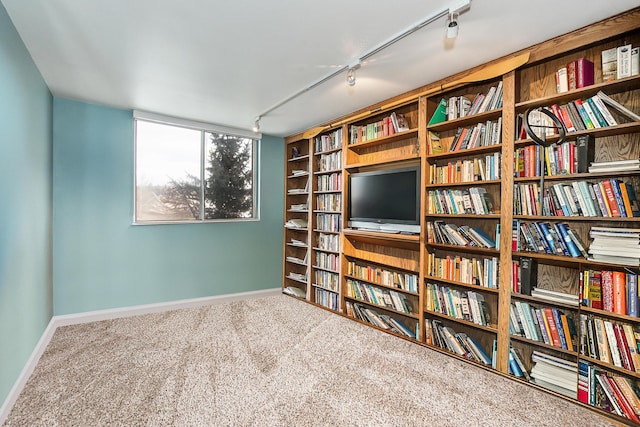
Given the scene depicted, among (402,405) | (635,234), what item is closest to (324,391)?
(402,405)

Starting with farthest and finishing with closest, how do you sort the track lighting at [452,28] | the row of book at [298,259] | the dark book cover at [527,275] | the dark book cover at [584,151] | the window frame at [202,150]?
the row of book at [298,259] < the window frame at [202,150] < the dark book cover at [527,275] < the dark book cover at [584,151] < the track lighting at [452,28]

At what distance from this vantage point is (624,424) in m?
1.80

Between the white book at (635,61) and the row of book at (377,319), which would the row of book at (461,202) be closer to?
the white book at (635,61)

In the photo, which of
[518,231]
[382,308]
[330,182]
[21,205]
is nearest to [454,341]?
[382,308]

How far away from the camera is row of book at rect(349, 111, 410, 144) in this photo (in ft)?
10.4

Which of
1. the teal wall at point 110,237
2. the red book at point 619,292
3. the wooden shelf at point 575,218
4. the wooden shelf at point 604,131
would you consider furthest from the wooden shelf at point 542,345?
the teal wall at point 110,237

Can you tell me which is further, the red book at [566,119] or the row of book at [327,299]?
the row of book at [327,299]

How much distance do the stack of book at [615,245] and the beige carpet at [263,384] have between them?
968 mm

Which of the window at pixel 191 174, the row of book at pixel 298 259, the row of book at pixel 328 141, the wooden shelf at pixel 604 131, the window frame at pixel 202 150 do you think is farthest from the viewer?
the row of book at pixel 298 259

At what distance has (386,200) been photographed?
3.28 metres

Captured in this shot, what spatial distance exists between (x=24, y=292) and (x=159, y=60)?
6.57 ft

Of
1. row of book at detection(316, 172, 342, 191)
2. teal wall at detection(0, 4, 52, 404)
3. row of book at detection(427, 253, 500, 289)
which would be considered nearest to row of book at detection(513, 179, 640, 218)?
row of book at detection(427, 253, 500, 289)

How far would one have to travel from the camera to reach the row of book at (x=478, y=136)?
2415 mm

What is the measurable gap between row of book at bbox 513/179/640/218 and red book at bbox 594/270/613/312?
0.36m
